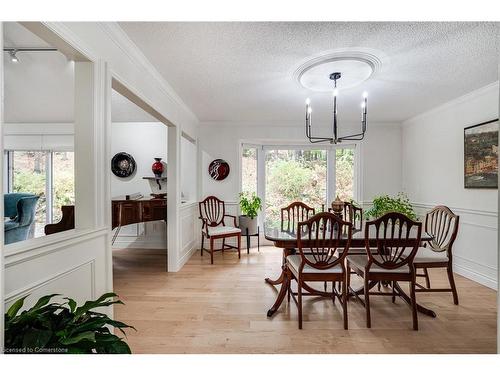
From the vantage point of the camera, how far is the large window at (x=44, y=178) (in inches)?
192

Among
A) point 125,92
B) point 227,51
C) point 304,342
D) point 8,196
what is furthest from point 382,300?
point 8,196

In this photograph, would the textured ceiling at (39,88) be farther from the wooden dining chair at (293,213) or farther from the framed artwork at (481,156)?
the framed artwork at (481,156)

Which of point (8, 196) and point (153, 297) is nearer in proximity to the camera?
point (153, 297)

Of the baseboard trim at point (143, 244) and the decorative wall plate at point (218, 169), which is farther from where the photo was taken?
the baseboard trim at point (143, 244)

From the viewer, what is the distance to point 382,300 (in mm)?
2748

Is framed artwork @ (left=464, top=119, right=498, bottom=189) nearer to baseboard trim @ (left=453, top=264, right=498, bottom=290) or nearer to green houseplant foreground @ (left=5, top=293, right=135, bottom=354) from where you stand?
baseboard trim @ (left=453, top=264, right=498, bottom=290)

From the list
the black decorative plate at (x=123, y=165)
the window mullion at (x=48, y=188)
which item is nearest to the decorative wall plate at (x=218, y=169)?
the black decorative plate at (x=123, y=165)

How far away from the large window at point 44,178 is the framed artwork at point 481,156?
6.29 meters

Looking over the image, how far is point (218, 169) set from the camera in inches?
191

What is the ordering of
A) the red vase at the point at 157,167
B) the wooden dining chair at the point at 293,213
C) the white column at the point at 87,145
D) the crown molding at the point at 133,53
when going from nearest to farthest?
1. the white column at the point at 87,145
2. the crown molding at the point at 133,53
3. the wooden dining chair at the point at 293,213
4. the red vase at the point at 157,167
